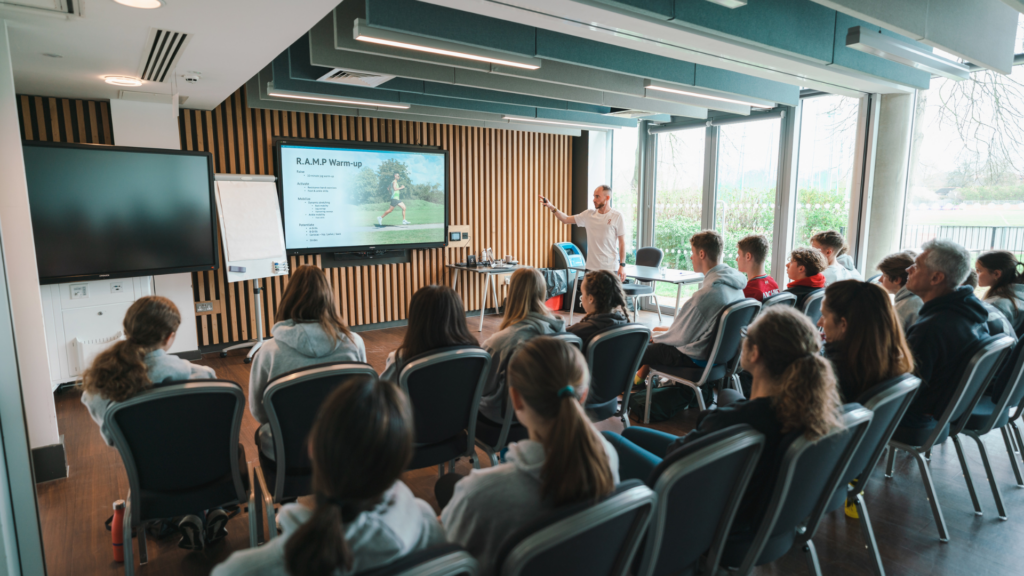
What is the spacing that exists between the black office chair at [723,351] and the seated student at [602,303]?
2.22 ft

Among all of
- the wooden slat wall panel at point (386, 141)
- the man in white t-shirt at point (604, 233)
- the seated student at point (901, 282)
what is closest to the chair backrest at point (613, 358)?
the seated student at point (901, 282)

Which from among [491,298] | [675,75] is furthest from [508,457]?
[491,298]

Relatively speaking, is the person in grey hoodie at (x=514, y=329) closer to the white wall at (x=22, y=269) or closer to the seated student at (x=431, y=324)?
the seated student at (x=431, y=324)

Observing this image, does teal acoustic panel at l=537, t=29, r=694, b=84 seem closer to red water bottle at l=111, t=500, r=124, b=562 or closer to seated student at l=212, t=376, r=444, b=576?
seated student at l=212, t=376, r=444, b=576

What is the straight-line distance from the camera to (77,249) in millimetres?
4320

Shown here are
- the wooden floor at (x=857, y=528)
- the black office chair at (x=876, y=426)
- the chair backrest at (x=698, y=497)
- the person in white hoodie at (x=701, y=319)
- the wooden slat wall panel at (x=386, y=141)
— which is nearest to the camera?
the chair backrest at (x=698, y=497)

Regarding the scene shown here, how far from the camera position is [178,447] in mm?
1912

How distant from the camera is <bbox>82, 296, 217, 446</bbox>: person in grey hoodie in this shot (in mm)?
1835

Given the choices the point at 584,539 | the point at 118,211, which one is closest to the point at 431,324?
the point at 584,539

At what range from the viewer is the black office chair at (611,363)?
2.58 metres

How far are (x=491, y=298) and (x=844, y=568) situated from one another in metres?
5.86

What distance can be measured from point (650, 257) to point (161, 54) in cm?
538

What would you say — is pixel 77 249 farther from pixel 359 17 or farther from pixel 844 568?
pixel 844 568

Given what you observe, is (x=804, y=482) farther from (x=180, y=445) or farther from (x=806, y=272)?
(x=806, y=272)
